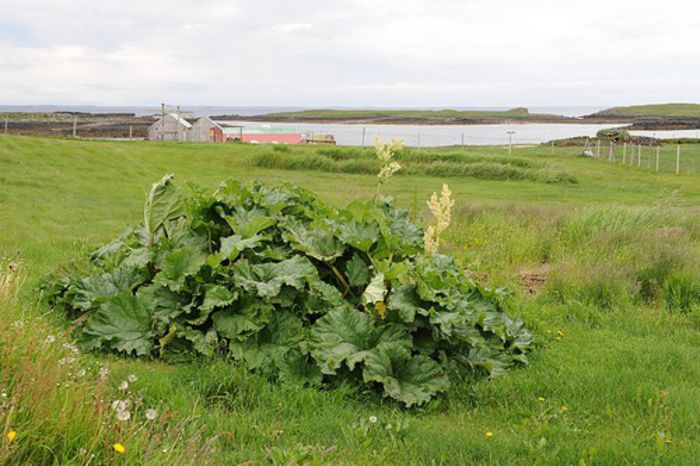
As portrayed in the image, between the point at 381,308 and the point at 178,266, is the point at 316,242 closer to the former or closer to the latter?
the point at 381,308

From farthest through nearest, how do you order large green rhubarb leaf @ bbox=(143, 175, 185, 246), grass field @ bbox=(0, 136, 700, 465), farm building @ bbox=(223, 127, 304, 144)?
farm building @ bbox=(223, 127, 304, 144)
large green rhubarb leaf @ bbox=(143, 175, 185, 246)
grass field @ bbox=(0, 136, 700, 465)

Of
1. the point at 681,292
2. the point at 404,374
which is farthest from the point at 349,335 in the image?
the point at 681,292

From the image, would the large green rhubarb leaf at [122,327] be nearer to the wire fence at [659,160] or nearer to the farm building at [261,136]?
the wire fence at [659,160]

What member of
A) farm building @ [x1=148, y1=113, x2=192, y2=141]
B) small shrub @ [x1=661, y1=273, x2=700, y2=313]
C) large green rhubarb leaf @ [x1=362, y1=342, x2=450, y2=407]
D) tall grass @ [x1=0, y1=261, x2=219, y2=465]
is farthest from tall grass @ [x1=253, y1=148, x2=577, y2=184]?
farm building @ [x1=148, y1=113, x2=192, y2=141]

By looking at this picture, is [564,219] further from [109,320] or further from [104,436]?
[104,436]

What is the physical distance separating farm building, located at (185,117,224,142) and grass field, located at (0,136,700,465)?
46.1 meters

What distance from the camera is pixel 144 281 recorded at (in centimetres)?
615

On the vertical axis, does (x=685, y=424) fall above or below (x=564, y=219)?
below

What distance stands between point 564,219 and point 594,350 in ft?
17.9

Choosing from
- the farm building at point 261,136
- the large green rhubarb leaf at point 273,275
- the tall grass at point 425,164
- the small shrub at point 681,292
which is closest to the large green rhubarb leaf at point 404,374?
the large green rhubarb leaf at point 273,275

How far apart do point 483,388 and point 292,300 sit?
158 cm

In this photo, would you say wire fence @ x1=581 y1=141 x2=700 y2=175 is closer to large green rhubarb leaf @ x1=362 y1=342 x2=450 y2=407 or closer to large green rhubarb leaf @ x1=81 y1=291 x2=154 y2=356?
large green rhubarb leaf @ x1=362 y1=342 x2=450 y2=407

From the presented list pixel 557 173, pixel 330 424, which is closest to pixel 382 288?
pixel 330 424

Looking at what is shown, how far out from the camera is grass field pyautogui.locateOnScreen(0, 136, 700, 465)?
134 inches
